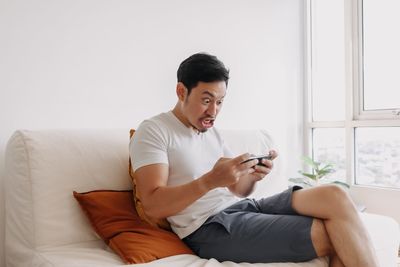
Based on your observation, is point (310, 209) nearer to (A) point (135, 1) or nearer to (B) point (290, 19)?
(A) point (135, 1)

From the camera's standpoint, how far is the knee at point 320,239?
1.35m

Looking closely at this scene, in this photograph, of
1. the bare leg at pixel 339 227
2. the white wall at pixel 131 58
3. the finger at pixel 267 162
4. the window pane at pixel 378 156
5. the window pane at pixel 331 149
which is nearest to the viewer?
the bare leg at pixel 339 227

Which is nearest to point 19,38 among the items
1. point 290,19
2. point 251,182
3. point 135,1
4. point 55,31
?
point 55,31

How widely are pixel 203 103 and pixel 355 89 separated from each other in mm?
1941

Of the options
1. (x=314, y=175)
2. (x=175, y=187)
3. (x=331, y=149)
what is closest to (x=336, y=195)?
(x=175, y=187)

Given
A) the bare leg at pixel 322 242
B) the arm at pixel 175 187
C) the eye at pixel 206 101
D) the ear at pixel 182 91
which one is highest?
the ear at pixel 182 91

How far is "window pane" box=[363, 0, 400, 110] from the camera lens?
290 cm

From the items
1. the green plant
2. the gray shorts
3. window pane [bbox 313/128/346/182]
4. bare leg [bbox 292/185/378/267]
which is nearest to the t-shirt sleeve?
the gray shorts

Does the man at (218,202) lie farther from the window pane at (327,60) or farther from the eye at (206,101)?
the window pane at (327,60)

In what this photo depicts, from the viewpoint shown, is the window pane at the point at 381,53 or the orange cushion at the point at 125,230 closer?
the orange cushion at the point at 125,230

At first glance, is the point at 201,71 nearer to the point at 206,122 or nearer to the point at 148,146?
the point at 206,122

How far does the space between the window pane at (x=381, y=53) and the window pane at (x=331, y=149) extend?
352 mm

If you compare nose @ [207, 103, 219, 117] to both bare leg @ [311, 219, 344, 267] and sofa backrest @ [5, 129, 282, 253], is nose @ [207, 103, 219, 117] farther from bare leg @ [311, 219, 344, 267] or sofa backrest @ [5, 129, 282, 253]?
bare leg @ [311, 219, 344, 267]

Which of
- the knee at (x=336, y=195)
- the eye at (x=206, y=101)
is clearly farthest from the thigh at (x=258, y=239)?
the eye at (x=206, y=101)
